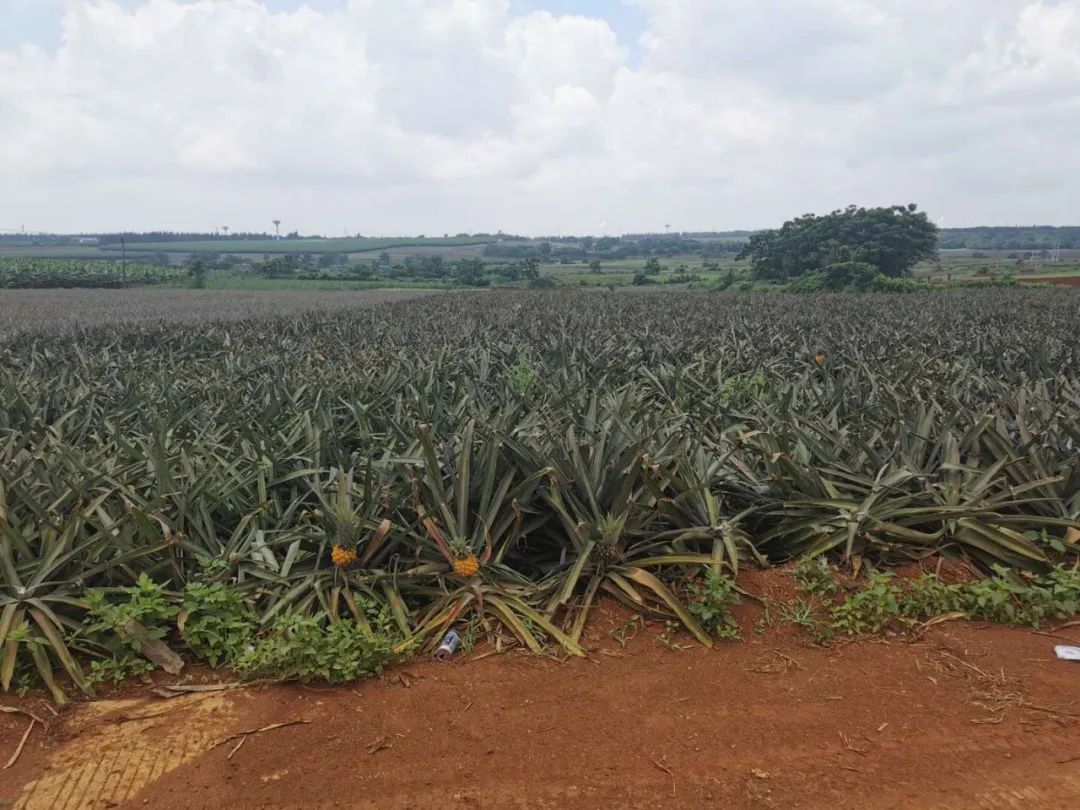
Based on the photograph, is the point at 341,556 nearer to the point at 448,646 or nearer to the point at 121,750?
the point at 448,646

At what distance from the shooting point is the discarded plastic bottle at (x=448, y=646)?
307cm

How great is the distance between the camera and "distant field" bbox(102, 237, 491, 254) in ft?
400

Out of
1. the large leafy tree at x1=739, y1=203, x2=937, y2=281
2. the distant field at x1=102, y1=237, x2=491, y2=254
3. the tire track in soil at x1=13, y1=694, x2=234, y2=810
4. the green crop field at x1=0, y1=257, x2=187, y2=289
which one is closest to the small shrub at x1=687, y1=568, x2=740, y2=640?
the tire track in soil at x1=13, y1=694, x2=234, y2=810

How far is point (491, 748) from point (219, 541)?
2.00m

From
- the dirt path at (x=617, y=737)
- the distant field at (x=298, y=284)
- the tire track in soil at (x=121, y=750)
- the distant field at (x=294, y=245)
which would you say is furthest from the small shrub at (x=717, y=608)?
the distant field at (x=294, y=245)

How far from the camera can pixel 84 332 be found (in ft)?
43.2

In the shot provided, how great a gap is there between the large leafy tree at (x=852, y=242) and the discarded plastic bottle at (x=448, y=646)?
2183 inches

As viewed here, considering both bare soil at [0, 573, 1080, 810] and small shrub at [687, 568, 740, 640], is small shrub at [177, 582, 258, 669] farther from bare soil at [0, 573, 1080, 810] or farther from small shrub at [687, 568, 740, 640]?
small shrub at [687, 568, 740, 640]

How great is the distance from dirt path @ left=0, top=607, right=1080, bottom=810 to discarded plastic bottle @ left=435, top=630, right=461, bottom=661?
0.08 m

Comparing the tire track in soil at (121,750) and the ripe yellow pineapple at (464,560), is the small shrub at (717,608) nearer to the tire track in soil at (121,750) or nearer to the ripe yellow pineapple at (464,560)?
the ripe yellow pineapple at (464,560)

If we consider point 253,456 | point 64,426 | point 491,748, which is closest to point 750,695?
point 491,748

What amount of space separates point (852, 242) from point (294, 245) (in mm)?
111819

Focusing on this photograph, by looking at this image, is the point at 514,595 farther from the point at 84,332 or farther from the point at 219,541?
the point at 84,332

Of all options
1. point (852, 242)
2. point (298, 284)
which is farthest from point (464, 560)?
point (852, 242)
